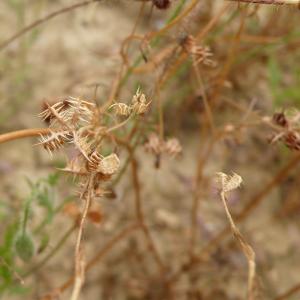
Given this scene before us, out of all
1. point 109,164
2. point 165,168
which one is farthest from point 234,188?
point 165,168

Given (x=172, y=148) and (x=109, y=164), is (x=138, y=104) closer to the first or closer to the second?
(x=109, y=164)

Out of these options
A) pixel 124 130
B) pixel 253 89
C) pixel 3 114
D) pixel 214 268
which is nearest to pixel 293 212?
pixel 214 268

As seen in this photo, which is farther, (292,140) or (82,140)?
(292,140)

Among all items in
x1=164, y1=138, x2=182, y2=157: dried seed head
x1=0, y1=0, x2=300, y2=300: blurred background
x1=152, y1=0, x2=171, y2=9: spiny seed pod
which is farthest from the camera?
x1=0, y1=0, x2=300, y2=300: blurred background

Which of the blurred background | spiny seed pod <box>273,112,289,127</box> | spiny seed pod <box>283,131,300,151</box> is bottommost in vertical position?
the blurred background

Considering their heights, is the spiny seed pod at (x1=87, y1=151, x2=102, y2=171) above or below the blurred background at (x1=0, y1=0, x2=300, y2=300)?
above

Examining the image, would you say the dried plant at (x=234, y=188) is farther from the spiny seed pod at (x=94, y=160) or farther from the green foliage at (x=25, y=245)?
the green foliage at (x=25, y=245)

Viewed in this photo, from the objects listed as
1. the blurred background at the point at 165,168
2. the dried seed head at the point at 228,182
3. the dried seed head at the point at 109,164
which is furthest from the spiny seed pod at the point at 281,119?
the dried seed head at the point at 109,164

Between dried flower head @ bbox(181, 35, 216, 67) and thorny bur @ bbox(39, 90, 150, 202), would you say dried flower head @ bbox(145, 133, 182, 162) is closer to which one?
dried flower head @ bbox(181, 35, 216, 67)

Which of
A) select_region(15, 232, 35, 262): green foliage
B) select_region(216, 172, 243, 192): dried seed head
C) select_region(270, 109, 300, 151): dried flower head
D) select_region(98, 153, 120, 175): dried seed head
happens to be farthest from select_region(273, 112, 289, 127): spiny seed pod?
select_region(15, 232, 35, 262): green foliage

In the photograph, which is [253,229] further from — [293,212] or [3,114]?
[3,114]

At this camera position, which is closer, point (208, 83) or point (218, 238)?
point (208, 83)
